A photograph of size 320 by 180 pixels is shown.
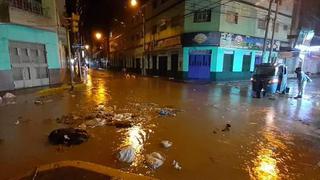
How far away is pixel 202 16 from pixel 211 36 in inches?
Result: 92.4

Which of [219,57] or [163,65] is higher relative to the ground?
[219,57]

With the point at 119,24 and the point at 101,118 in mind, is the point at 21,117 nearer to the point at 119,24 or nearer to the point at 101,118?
the point at 101,118

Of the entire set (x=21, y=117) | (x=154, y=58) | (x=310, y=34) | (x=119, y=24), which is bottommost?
(x=21, y=117)

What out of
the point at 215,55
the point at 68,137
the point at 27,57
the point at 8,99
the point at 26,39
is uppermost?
the point at 26,39

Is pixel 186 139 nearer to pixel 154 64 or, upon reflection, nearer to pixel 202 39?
pixel 202 39

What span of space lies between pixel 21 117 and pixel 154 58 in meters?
23.9

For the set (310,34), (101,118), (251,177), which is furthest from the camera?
(310,34)

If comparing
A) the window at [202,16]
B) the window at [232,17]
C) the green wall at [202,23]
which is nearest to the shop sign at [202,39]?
the green wall at [202,23]

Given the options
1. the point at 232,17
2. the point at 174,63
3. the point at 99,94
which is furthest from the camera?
the point at 174,63

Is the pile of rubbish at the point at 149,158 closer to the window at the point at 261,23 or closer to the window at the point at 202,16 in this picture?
the window at the point at 202,16

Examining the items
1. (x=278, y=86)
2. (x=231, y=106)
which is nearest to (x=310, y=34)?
(x=278, y=86)

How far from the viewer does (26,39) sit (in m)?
14.8

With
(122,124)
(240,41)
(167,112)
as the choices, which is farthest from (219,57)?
(122,124)

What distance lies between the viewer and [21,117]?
7.93 m
